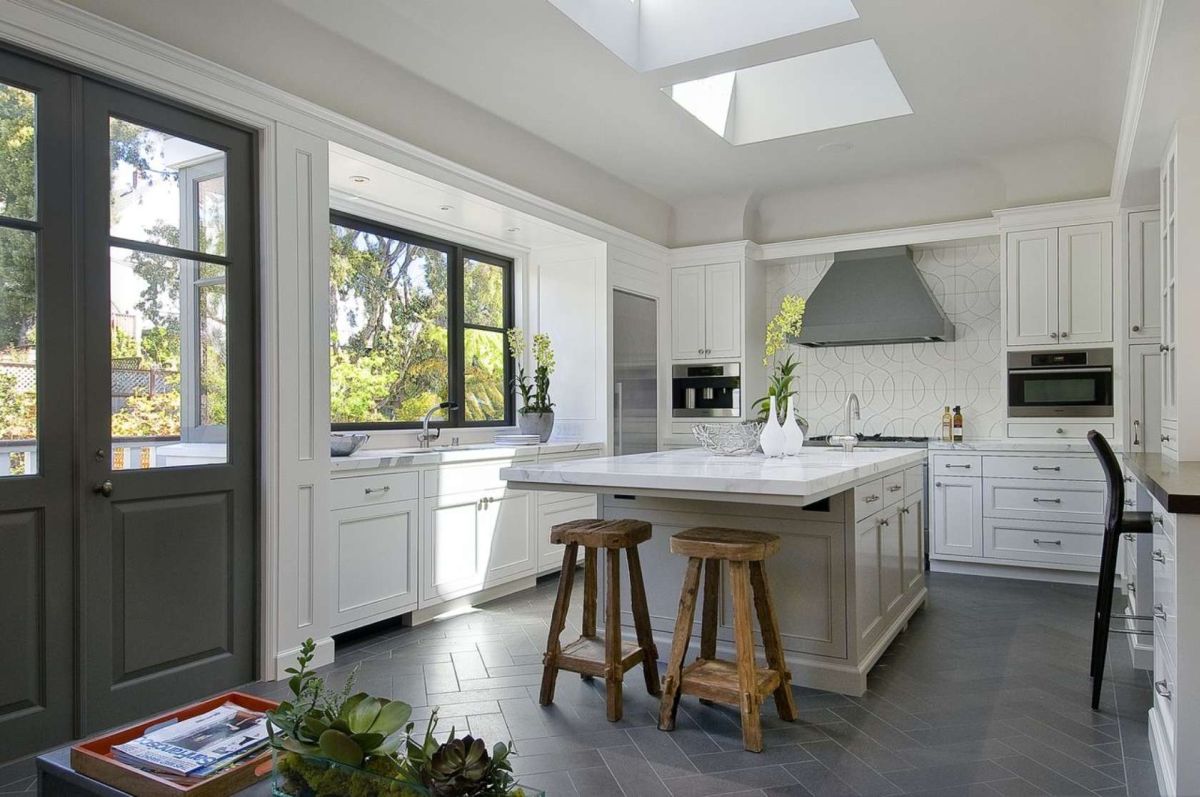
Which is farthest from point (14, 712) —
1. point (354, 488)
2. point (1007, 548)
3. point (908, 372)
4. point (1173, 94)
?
point (908, 372)

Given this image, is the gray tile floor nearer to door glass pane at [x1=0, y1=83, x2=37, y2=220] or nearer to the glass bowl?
the glass bowl

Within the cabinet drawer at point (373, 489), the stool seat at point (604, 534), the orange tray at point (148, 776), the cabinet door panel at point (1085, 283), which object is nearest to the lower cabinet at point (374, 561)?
the cabinet drawer at point (373, 489)

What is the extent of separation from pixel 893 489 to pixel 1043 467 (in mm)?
1941

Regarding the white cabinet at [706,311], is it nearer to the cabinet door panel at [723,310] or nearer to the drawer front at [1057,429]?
the cabinet door panel at [723,310]

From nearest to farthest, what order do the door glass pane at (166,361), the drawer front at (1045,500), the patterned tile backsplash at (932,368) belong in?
the door glass pane at (166,361), the drawer front at (1045,500), the patterned tile backsplash at (932,368)

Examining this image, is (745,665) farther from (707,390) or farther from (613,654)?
(707,390)

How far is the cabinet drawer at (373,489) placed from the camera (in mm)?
3701

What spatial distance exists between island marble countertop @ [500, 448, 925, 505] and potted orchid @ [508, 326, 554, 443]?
2.06 m

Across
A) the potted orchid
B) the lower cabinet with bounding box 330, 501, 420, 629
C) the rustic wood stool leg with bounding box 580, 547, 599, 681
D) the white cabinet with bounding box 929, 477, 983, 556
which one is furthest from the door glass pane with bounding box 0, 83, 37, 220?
the white cabinet with bounding box 929, 477, 983, 556

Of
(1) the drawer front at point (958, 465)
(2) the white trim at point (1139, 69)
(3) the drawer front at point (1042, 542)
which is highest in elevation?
(2) the white trim at point (1139, 69)

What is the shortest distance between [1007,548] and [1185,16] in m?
3.50

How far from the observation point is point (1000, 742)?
2654 mm

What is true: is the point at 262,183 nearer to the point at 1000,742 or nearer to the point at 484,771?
the point at 484,771

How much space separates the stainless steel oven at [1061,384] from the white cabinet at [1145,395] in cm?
24
